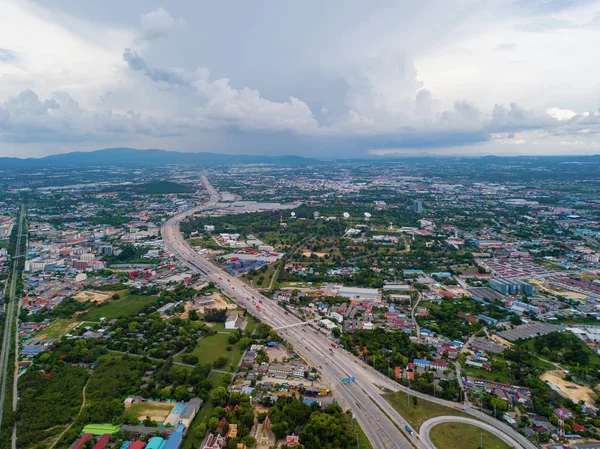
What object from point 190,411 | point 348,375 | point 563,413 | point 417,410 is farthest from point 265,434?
point 563,413

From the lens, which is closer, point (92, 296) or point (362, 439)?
point (362, 439)

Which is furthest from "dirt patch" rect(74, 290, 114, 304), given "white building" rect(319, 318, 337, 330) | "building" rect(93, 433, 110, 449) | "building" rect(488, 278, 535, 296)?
"building" rect(488, 278, 535, 296)

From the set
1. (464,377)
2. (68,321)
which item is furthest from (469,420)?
(68,321)

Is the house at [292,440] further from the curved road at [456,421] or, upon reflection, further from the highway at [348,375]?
the curved road at [456,421]

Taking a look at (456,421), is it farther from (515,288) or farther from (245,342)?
(515,288)

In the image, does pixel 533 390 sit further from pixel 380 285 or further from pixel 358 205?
pixel 358 205

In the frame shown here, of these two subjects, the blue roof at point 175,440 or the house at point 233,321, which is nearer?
the blue roof at point 175,440

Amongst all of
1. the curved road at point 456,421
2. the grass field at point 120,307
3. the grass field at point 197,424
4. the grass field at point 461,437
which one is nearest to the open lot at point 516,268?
the curved road at point 456,421

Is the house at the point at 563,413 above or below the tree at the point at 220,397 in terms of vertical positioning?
below
